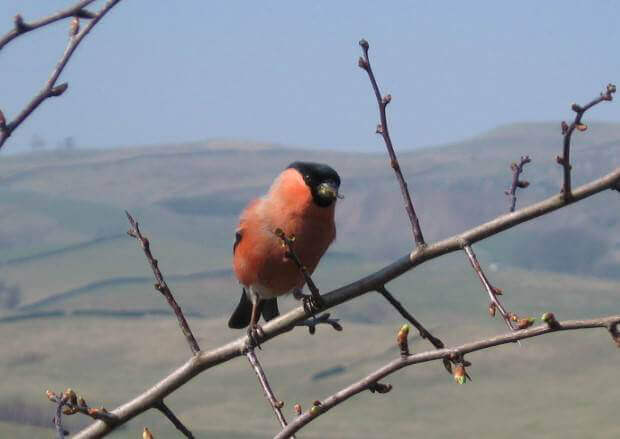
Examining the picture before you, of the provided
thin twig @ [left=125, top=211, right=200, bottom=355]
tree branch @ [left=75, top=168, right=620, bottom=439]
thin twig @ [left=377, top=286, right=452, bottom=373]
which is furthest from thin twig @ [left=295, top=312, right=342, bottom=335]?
thin twig @ [left=377, top=286, right=452, bottom=373]

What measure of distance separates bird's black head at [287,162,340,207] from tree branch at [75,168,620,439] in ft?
4.18

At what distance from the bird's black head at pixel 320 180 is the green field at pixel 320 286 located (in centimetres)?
106

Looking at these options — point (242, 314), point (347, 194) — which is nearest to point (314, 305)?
point (242, 314)

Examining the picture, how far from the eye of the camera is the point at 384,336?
36.5 meters

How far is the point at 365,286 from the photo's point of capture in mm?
3078

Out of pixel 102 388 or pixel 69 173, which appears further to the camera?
pixel 69 173

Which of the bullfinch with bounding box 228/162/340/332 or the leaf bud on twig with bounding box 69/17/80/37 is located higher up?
the leaf bud on twig with bounding box 69/17/80/37

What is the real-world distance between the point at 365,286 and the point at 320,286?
33.4 metres

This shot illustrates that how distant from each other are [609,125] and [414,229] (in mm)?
66546

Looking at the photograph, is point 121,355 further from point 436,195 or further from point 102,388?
point 436,195

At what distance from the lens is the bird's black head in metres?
4.75

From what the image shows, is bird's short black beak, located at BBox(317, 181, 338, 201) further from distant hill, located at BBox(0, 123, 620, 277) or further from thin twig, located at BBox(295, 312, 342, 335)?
distant hill, located at BBox(0, 123, 620, 277)

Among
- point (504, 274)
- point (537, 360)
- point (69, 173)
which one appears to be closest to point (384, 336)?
Answer: point (537, 360)

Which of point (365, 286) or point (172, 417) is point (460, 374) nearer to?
point (365, 286)
